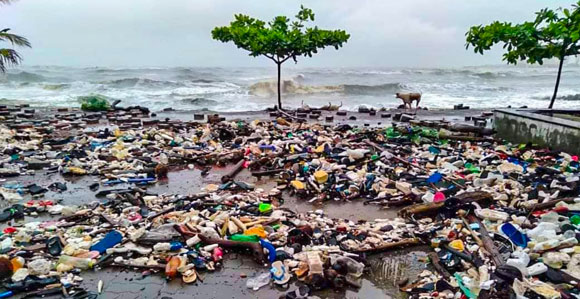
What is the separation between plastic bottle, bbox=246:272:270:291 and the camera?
3.44 metres

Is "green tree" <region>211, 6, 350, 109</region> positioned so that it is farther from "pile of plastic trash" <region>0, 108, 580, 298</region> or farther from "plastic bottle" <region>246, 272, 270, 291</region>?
"plastic bottle" <region>246, 272, 270, 291</region>

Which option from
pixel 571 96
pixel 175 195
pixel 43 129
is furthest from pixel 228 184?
pixel 571 96

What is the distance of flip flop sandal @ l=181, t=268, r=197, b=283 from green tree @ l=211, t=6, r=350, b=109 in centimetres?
1154

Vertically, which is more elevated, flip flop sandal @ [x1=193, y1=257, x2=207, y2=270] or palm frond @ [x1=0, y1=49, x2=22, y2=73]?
palm frond @ [x1=0, y1=49, x2=22, y2=73]

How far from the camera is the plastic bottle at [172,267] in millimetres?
3598

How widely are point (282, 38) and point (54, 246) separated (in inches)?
452

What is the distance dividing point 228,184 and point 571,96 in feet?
84.5

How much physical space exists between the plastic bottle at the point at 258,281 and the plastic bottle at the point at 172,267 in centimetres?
73

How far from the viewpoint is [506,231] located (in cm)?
397

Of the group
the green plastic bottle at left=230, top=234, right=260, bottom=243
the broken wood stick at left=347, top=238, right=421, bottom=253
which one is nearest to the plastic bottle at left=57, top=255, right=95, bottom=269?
the green plastic bottle at left=230, top=234, right=260, bottom=243

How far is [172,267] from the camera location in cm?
365

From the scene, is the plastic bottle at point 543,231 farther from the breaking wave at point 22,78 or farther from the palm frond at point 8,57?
the breaking wave at point 22,78

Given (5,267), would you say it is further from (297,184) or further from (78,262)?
(297,184)

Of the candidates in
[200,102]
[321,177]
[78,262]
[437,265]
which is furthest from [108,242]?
[200,102]
